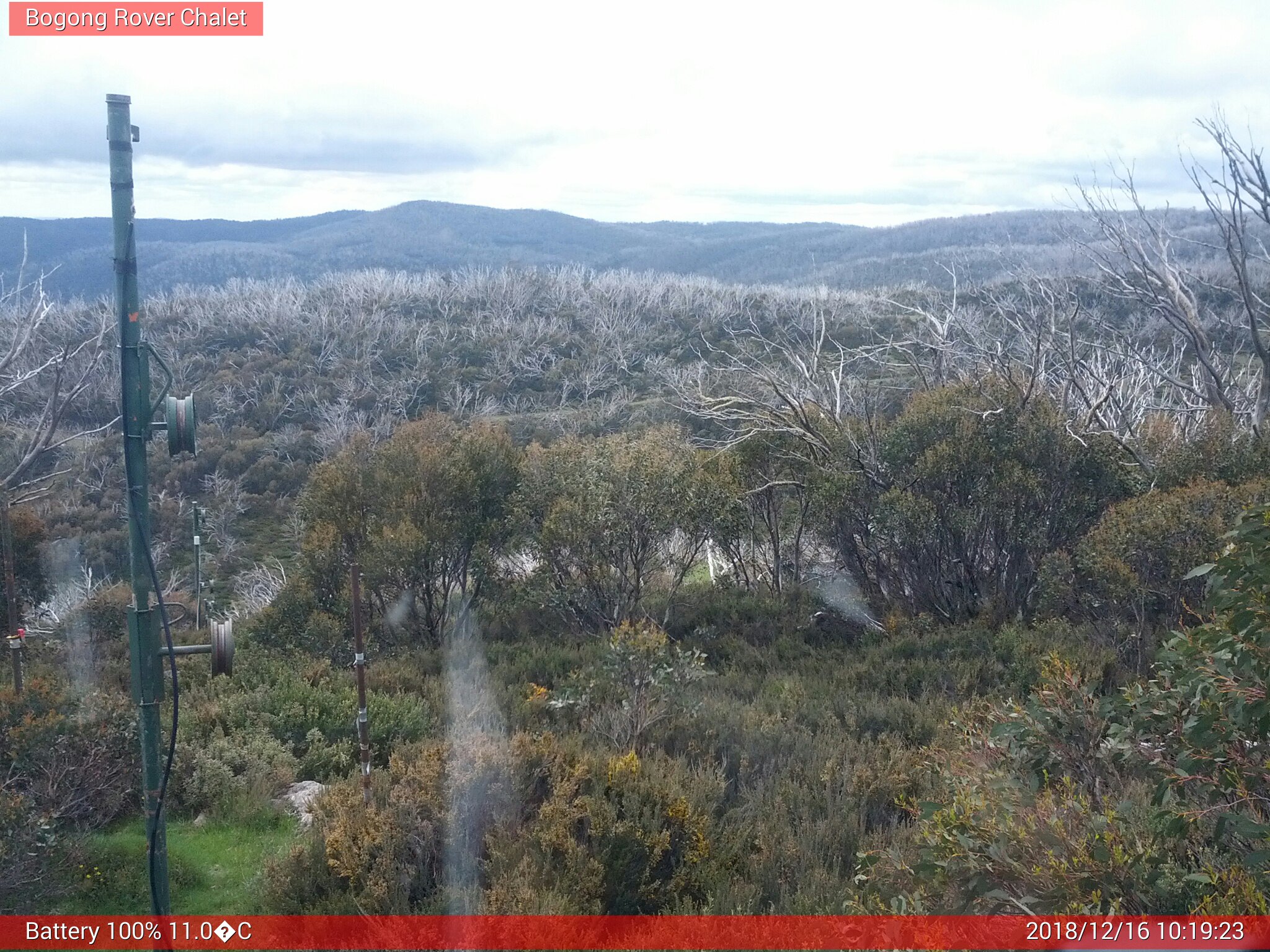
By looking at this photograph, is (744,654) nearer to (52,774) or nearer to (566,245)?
(52,774)

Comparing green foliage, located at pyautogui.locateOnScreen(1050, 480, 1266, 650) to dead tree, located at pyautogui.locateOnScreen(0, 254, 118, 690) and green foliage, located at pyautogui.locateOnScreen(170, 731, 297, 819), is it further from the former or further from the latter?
dead tree, located at pyautogui.locateOnScreen(0, 254, 118, 690)

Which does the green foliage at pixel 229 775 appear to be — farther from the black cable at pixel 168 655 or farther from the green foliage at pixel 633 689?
the black cable at pixel 168 655

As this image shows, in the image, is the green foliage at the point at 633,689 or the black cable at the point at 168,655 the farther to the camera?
the green foliage at the point at 633,689

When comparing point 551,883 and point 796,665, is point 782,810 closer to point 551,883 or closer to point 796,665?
point 551,883

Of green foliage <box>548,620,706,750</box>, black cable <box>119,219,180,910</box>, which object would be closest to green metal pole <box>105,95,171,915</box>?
black cable <box>119,219,180,910</box>

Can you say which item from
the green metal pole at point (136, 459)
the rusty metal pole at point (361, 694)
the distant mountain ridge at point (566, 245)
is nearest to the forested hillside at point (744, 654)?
the rusty metal pole at point (361, 694)

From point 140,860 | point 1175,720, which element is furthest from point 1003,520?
point 140,860
